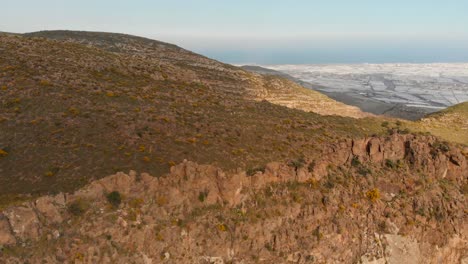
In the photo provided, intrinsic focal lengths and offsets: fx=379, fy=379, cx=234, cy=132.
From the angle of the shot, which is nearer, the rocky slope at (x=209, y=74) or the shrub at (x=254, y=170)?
the shrub at (x=254, y=170)

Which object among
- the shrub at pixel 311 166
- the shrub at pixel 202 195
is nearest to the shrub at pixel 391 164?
the shrub at pixel 311 166

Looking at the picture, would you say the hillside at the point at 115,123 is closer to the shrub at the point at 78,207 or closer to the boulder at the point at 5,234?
the shrub at the point at 78,207

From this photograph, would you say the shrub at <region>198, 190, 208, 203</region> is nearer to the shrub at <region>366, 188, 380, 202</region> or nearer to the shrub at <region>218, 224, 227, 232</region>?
the shrub at <region>218, 224, 227, 232</region>

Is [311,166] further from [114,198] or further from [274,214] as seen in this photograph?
[114,198]

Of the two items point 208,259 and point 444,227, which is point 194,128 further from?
point 444,227

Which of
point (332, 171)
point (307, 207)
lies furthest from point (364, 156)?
point (307, 207)

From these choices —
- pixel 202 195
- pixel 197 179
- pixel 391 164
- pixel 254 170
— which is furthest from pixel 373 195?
pixel 197 179
